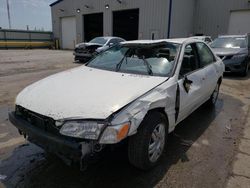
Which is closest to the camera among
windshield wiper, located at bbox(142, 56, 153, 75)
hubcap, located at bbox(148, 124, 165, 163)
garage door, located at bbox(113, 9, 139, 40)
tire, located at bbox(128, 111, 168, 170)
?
tire, located at bbox(128, 111, 168, 170)

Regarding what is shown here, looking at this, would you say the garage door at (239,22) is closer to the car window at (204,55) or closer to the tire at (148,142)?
the car window at (204,55)

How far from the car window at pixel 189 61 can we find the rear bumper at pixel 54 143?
73.1 inches

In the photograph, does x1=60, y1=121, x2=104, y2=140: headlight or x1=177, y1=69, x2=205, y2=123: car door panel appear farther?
x1=177, y1=69, x2=205, y2=123: car door panel

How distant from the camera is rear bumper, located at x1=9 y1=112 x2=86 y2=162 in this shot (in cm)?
209

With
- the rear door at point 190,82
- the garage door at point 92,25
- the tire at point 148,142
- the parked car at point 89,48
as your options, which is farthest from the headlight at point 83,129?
the garage door at point 92,25

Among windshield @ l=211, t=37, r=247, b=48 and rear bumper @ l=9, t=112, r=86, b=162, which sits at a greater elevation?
windshield @ l=211, t=37, r=247, b=48

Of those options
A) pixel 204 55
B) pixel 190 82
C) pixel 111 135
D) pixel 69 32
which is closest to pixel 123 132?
pixel 111 135

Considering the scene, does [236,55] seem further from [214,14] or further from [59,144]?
[214,14]

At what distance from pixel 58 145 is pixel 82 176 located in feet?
2.14

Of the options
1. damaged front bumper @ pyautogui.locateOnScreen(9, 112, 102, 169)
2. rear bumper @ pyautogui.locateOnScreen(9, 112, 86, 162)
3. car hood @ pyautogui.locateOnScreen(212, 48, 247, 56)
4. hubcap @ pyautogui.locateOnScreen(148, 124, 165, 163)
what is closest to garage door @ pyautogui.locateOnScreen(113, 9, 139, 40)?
car hood @ pyautogui.locateOnScreen(212, 48, 247, 56)

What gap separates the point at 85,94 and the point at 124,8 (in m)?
21.3

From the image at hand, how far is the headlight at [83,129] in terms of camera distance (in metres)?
2.09

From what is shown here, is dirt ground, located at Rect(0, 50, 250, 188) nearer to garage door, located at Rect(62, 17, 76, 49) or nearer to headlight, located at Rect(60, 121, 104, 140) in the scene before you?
headlight, located at Rect(60, 121, 104, 140)

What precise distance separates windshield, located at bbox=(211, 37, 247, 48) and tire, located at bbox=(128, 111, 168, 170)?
882 centimetres
